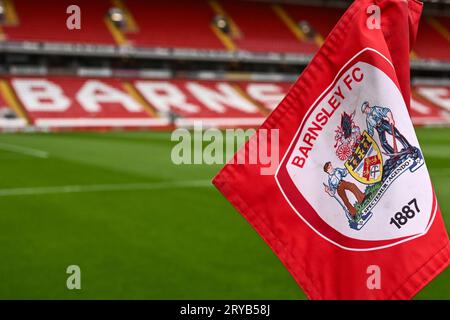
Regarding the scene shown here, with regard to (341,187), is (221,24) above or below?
above

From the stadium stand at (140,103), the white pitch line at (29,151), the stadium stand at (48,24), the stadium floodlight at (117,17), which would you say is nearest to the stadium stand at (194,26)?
the stadium stand at (48,24)

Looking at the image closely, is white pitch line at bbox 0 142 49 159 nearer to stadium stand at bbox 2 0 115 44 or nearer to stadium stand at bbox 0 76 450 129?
stadium stand at bbox 0 76 450 129

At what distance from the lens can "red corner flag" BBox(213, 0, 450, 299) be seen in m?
1.43

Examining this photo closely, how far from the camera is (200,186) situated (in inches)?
284

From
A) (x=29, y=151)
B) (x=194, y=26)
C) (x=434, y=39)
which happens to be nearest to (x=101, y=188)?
(x=29, y=151)

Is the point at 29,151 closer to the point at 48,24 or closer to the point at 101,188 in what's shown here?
the point at 101,188

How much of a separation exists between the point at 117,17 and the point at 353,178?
101ft

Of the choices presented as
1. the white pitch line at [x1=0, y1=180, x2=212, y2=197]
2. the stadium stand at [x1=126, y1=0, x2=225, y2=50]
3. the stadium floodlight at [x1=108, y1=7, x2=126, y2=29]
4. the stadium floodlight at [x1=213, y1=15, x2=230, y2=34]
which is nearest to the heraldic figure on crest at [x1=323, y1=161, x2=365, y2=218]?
the white pitch line at [x1=0, y1=180, x2=212, y2=197]

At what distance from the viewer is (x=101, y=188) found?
698 centimetres

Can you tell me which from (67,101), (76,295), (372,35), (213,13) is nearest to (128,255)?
(76,295)

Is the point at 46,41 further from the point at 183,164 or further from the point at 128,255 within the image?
the point at 128,255

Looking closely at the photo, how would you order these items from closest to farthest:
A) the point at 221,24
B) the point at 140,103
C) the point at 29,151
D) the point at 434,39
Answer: the point at 29,151 → the point at 140,103 → the point at 221,24 → the point at 434,39

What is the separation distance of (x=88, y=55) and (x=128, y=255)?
26.4 m

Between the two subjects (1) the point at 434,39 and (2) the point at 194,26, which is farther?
(1) the point at 434,39
